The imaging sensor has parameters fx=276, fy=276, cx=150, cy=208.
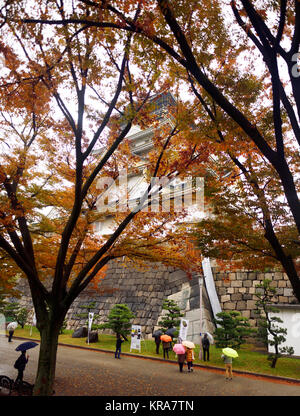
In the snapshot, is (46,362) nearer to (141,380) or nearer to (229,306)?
(141,380)

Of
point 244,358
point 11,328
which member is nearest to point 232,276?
point 244,358

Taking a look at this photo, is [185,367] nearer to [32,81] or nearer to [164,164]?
[164,164]

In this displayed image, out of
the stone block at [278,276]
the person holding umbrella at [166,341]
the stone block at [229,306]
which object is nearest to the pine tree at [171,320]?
the person holding umbrella at [166,341]

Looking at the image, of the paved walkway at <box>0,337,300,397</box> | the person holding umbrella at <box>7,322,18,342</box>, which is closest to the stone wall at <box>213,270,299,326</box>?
the paved walkway at <box>0,337,300,397</box>

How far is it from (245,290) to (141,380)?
9325 millimetres

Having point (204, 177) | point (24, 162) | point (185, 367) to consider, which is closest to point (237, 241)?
point (204, 177)

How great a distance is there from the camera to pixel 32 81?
23.0 feet

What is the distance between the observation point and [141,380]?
9.80 meters

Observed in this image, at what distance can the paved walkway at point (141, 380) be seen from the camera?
8.46m

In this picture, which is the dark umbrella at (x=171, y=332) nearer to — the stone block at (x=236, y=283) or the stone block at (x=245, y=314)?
the stone block at (x=245, y=314)

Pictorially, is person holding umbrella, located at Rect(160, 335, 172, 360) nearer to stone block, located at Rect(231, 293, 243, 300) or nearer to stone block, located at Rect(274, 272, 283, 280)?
stone block, located at Rect(231, 293, 243, 300)

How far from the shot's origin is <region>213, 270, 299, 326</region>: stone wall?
15.6 metres

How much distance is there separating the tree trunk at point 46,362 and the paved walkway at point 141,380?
107cm

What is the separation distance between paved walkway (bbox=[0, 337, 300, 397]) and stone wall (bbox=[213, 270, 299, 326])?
5495mm
